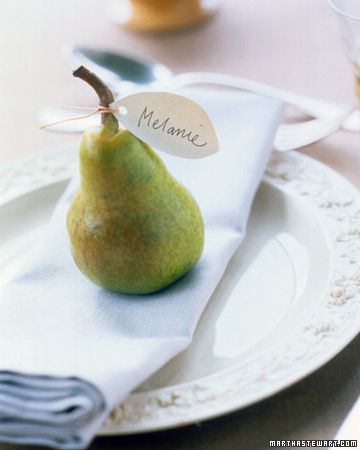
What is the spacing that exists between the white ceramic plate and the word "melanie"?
117 mm

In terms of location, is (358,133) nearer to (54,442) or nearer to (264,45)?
(264,45)

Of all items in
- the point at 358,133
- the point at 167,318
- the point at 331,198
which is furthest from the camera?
the point at 358,133

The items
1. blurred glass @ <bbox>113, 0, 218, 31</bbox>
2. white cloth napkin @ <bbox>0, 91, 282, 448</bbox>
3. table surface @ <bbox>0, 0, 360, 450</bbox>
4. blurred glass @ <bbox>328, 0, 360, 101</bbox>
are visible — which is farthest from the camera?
blurred glass @ <bbox>113, 0, 218, 31</bbox>

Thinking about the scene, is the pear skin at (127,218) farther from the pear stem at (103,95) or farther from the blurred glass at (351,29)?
the blurred glass at (351,29)

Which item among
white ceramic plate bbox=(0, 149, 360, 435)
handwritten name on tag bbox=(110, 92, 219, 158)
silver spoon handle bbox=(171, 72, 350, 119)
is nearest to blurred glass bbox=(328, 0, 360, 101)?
silver spoon handle bbox=(171, 72, 350, 119)

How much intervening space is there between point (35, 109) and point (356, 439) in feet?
1.94

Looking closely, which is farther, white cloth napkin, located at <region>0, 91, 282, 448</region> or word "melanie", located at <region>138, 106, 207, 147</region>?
word "melanie", located at <region>138, 106, 207, 147</region>

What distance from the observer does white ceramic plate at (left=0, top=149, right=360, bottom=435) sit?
540 millimetres

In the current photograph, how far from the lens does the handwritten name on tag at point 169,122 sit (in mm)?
616

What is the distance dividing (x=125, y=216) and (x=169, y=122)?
8cm

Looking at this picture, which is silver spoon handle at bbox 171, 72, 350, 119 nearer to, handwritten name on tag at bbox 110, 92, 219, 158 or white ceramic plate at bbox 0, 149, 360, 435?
white ceramic plate at bbox 0, 149, 360, 435

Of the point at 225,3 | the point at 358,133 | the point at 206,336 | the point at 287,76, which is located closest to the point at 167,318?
the point at 206,336

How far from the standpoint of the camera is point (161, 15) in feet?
3.69

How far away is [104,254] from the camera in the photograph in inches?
24.2
